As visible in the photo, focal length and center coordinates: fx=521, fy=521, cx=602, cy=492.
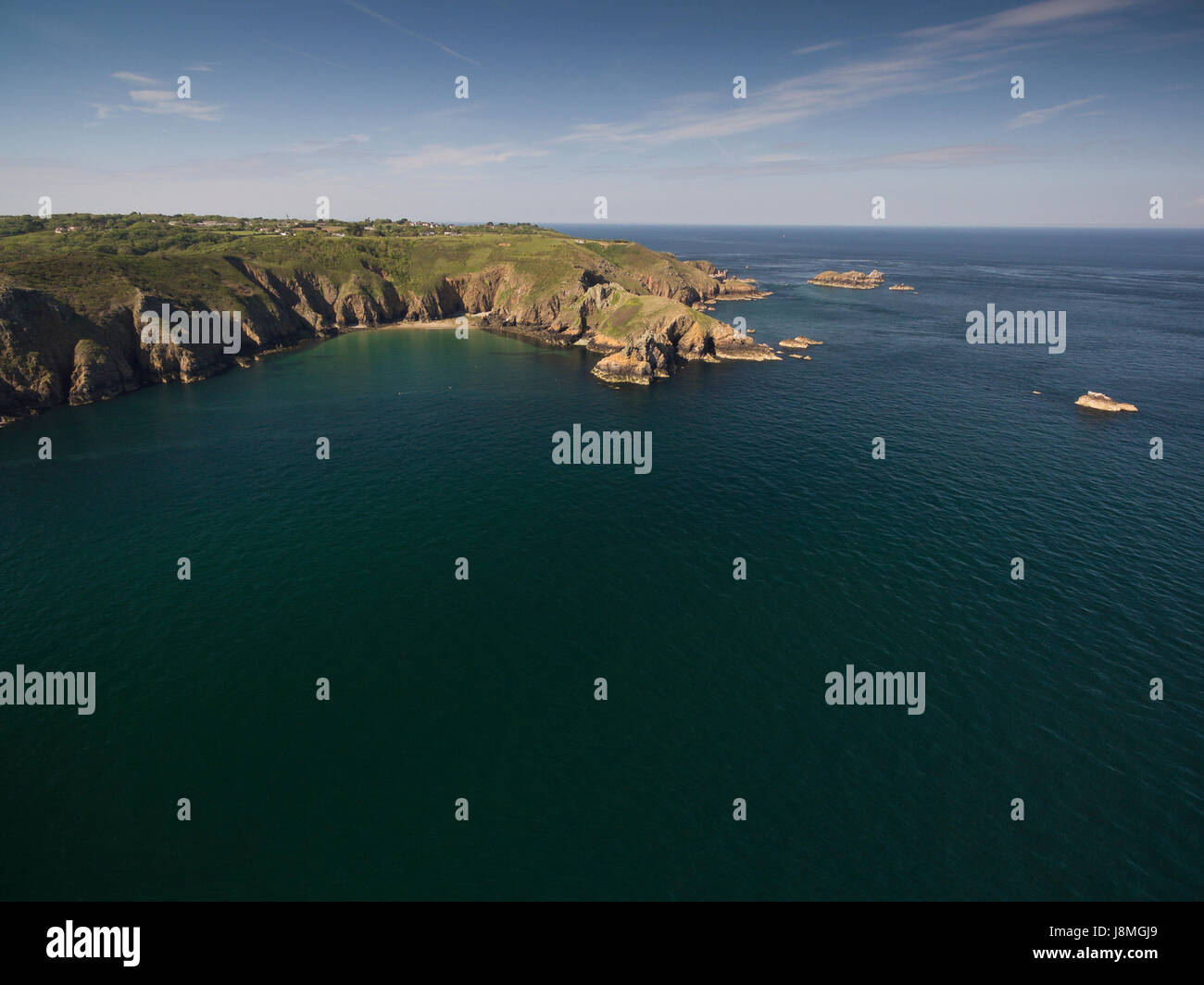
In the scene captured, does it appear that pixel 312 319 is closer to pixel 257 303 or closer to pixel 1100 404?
pixel 257 303

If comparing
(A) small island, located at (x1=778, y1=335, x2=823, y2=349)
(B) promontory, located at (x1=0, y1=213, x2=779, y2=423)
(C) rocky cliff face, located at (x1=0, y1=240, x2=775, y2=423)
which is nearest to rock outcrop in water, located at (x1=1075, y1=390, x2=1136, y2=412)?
(A) small island, located at (x1=778, y1=335, x2=823, y2=349)

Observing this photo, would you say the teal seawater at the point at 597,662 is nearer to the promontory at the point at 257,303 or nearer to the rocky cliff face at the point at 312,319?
the rocky cliff face at the point at 312,319

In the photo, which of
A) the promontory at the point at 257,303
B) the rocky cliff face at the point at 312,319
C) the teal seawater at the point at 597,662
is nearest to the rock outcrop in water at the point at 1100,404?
the teal seawater at the point at 597,662

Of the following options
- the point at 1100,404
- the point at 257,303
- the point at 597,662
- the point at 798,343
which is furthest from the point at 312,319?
the point at 1100,404

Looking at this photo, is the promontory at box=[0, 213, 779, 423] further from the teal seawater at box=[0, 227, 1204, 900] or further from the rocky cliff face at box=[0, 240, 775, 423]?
the teal seawater at box=[0, 227, 1204, 900]

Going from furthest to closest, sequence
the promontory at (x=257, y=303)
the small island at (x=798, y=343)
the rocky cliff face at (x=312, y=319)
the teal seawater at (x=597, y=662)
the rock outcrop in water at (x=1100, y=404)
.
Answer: the small island at (x=798, y=343), the rock outcrop in water at (x=1100, y=404), the promontory at (x=257, y=303), the rocky cliff face at (x=312, y=319), the teal seawater at (x=597, y=662)

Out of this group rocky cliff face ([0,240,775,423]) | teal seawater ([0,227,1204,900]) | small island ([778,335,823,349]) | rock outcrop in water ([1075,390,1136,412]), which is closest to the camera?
teal seawater ([0,227,1204,900])
